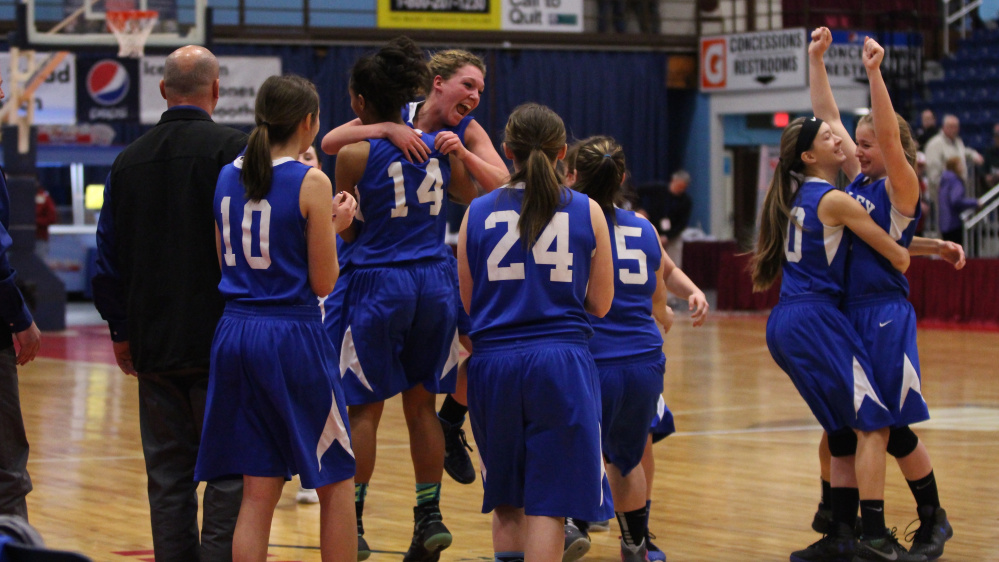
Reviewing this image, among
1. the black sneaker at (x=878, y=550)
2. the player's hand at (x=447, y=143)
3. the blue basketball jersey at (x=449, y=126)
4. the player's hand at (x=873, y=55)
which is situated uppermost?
the player's hand at (x=873, y=55)

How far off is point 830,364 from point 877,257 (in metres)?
0.45

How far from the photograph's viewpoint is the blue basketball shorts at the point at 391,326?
4.54m

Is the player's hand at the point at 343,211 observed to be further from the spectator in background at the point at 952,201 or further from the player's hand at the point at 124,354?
the spectator in background at the point at 952,201

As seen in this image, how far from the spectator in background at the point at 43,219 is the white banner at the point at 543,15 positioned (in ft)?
22.2

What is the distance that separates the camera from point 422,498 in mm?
4645

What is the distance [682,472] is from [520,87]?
520 inches

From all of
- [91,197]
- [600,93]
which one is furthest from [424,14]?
[91,197]

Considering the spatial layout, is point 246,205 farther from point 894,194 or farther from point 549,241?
point 894,194

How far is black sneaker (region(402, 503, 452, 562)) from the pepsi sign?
12.6 m

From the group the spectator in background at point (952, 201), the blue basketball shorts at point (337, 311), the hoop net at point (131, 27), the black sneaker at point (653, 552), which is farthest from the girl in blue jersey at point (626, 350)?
the spectator in background at point (952, 201)

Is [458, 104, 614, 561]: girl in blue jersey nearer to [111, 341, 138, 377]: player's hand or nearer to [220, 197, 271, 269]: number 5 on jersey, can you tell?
[220, 197, 271, 269]: number 5 on jersey

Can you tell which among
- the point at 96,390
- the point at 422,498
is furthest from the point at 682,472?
the point at 96,390

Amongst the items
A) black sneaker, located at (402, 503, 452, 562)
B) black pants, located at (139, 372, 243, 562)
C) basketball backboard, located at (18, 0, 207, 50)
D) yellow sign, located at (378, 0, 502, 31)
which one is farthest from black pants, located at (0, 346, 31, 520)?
yellow sign, located at (378, 0, 502, 31)

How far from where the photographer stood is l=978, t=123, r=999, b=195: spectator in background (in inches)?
593
